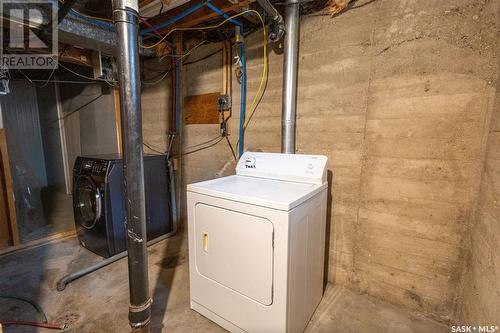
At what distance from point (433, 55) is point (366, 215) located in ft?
3.62

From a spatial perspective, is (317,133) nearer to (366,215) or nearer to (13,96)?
(366,215)

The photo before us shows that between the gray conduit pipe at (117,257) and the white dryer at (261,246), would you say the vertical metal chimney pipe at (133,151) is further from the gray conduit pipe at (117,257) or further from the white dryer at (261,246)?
the gray conduit pipe at (117,257)

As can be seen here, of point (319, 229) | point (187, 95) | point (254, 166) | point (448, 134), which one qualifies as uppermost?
point (187, 95)

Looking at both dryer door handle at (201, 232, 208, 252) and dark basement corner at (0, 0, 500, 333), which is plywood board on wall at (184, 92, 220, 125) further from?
dryer door handle at (201, 232, 208, 252)

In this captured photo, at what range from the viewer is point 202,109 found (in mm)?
2551

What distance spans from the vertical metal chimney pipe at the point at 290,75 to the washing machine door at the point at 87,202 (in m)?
1.72

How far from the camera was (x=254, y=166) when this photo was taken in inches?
70.5

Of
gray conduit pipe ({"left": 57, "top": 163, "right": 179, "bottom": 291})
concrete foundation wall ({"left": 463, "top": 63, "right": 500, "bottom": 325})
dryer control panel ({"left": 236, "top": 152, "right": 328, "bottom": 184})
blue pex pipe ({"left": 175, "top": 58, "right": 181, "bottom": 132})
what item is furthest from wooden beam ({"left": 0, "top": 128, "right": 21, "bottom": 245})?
concrete foundation wall ({"left": 463, "top": 63, "right": 500, "bottom": 325})

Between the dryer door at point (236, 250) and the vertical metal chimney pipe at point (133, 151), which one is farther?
the dryer door at point (236, 250)

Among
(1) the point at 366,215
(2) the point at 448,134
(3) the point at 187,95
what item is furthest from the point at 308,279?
(3) the point at 187,95

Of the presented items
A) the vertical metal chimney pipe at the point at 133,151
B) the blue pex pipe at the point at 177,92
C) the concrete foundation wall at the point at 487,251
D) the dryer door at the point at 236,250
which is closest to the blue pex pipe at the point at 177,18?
the blue pex pipe at the point at 177,92

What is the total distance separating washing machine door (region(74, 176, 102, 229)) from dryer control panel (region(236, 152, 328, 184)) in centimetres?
135

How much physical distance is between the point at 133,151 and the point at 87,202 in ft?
5.42

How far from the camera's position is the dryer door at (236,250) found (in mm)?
1206
